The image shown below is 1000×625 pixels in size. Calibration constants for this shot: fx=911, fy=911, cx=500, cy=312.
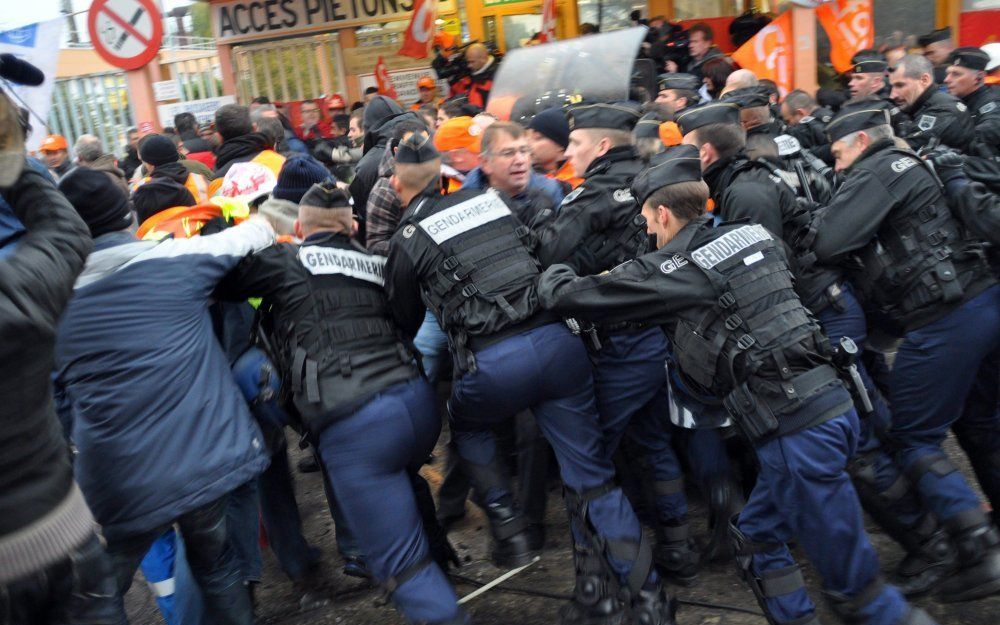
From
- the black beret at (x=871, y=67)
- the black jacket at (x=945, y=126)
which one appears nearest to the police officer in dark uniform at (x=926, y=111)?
the black jacket at (x=945, y=126)

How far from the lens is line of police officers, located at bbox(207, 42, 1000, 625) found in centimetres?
324

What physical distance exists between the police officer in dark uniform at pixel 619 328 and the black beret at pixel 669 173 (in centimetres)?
46

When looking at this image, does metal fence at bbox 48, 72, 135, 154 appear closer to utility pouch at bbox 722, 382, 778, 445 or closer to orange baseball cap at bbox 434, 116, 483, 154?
orange baseball cap at bbox 434, 116, 483, 154

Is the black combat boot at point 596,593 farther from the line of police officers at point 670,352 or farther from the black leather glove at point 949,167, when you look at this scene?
the black leather glove at point 949,167

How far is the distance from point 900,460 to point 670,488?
1.02 m

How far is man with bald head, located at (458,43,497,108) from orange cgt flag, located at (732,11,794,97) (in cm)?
321

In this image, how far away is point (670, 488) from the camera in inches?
169

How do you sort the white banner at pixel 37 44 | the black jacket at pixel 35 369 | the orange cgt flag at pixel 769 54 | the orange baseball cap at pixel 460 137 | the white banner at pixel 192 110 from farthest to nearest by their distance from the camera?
1. the white banner at pixel 192 110
2. the orange cgt flag at pixel 769 54
3. the orange baseball cap at pixel 460 137
4. the white banner at pixel 37 44
5. the black jacket at pixel 35 369

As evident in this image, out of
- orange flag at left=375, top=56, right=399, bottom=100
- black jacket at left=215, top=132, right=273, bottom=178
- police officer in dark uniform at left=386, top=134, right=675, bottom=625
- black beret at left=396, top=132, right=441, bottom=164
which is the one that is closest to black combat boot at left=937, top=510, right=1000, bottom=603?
police officer in dark uniform at left=386, top=134, right=675, bottom=625

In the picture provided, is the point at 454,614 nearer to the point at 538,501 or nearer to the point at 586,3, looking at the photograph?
the point at 538,501

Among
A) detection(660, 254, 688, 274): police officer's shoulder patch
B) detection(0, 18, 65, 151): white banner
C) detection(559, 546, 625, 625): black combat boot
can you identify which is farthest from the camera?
detection(0, 18, 65, 151): white banner

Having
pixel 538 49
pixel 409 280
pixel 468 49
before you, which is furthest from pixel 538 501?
pixel 468 49

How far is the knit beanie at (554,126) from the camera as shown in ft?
15.8

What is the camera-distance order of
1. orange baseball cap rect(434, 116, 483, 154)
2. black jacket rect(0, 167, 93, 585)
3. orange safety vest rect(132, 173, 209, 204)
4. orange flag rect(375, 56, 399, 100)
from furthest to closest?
1. orange flag rect(375, 56, 399, 100)
2. orange safety vest rect(132, 173, 209, 204)
3. orange baseball cap rect(434, 116, 483, 154)
4. black jacket rect(0, 167, 93, 585)
